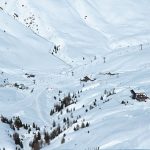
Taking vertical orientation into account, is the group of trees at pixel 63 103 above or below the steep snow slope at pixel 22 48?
below

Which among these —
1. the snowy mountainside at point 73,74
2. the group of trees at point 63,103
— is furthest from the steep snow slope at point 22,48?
the group of trees at point 63,103

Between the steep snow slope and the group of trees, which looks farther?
the steep snow slope

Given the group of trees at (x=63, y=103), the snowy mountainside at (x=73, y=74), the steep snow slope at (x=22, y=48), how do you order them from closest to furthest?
the snowy mountainside at (x=73, y=74) < the group of trees at (x=63, y=103) < the steep snow slope at (x=22, y=48)

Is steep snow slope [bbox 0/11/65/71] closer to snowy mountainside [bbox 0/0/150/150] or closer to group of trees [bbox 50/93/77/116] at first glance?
snowy mountainside [bbox 0/0/150/150]

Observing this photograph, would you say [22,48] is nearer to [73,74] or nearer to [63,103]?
[73,74]

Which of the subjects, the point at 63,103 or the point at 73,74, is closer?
the point at 63,103

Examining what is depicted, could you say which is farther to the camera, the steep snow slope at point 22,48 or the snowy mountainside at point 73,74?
the steep snow slope at point 22,48

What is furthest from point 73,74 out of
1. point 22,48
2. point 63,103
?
point 63,103

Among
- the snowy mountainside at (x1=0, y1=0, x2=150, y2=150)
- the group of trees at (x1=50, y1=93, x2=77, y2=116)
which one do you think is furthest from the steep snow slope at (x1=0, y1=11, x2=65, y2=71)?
the group of trees at (x1=50, y1=93, x2=77, y2=116)

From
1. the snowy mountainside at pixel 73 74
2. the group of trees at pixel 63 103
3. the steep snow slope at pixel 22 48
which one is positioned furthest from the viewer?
the steep snow slope at pixel 22 48

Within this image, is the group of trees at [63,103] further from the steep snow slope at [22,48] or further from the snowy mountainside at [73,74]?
the steep snow slope at [22,48]
